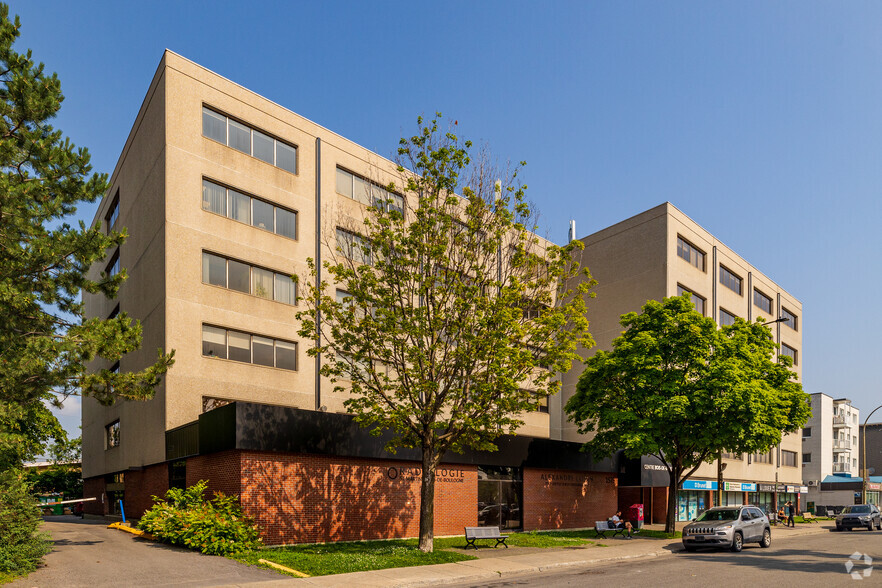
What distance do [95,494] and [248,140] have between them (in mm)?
26563

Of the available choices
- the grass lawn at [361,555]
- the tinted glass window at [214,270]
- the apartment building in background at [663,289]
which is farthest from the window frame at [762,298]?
the tinted glass window at [214,270]

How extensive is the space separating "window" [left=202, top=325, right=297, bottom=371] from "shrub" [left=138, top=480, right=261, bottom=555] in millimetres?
7241

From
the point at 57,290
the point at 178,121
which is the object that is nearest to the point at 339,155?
the point at 178,121

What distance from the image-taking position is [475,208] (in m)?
21.6

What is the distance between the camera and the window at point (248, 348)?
91.0 feet

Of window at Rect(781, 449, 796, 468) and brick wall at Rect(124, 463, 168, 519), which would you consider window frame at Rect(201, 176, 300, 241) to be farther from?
window at Rect(781, 449, 796, 468)

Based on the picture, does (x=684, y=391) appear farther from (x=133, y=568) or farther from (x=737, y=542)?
(x=133, y=568)

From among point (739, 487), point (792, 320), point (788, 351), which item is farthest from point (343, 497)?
point (792, 320)

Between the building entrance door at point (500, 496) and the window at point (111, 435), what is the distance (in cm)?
1930

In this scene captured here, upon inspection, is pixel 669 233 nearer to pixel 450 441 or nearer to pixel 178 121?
pixel 450 441

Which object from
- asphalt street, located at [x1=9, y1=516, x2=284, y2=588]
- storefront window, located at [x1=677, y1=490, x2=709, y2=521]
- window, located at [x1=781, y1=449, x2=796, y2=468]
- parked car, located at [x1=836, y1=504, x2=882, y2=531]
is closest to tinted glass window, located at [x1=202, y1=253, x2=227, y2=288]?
asphalt street, located at [x1=9, y1=516, x2=284, y2=588]

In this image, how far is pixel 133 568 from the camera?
55.7ft

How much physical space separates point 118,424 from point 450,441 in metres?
21.4

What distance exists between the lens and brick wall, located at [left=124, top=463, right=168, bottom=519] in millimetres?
27750
